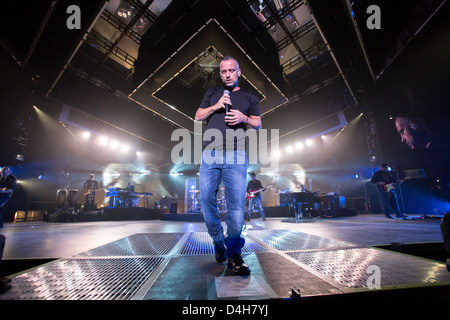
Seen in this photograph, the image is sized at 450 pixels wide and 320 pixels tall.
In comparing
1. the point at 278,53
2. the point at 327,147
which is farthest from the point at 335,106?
the point at 327,147

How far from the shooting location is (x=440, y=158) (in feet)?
22.2

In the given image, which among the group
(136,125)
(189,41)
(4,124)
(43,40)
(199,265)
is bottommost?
(199,265)

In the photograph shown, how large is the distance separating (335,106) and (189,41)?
19.1 ft

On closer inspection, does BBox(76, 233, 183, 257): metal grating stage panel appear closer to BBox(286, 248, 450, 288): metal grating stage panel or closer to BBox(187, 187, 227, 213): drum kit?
BBox(286, 248, 450, 288): metal grating stage panel

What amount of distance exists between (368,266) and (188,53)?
210 inches

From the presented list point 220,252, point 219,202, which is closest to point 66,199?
point 219,202

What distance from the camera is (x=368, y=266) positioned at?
1.23 metres

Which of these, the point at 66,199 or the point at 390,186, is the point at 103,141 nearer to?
the point at 66,199

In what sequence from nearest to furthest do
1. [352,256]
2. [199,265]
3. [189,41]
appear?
[199,265] → [352,256] → [189,41]

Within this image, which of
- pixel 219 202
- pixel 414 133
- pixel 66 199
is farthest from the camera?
pixel 219 202

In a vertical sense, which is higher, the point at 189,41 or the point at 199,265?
the point at 189,41

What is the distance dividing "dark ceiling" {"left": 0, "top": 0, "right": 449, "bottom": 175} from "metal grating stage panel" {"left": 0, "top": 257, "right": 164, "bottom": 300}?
4.65 meters

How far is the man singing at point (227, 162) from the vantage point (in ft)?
4.94
